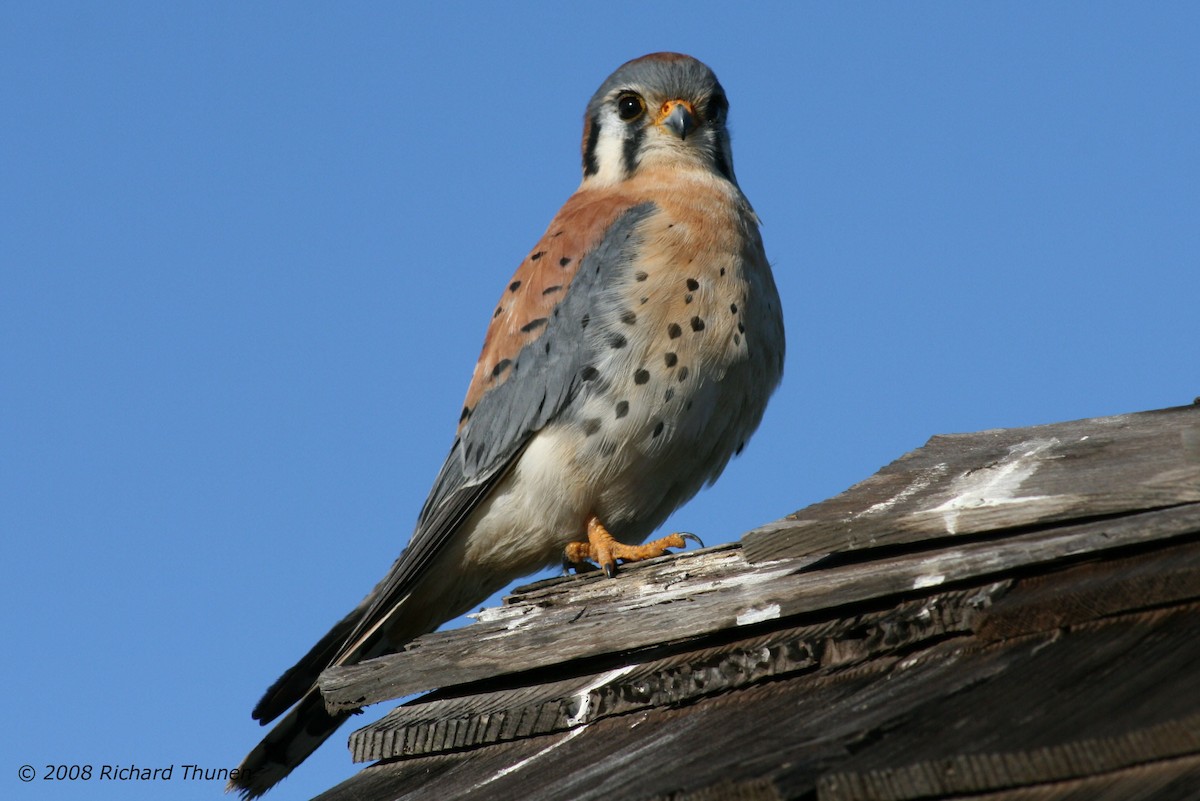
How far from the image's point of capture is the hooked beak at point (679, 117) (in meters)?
5.31

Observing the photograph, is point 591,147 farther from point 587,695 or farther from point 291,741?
point 587,695

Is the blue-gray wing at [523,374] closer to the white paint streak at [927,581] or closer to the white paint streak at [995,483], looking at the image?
the white paint streak at [995,483]

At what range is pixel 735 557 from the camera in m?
2.90

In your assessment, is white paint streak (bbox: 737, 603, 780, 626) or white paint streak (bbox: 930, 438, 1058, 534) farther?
white paint streak (bbox: 737, 603, 780, 626)

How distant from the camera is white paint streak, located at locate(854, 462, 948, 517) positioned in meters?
2.46

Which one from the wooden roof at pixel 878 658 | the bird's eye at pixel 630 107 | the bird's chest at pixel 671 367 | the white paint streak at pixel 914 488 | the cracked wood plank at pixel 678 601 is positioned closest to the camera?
the wooden roof at pixel 878 658

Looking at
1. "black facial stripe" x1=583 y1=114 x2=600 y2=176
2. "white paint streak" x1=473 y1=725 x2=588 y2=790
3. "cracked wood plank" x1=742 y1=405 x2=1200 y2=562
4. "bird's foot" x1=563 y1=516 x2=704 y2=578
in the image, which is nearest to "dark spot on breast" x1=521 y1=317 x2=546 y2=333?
"bird's foot" x1=563 y1=516 x2=704 y2=578

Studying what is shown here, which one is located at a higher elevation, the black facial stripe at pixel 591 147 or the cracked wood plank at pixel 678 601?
the black facial stripe at pixel 591 147

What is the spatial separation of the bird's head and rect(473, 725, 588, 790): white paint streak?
9.66 feet

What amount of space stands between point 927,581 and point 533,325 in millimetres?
2571

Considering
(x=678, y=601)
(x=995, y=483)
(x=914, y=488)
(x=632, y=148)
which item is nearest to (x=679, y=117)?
(x=632, y=148)

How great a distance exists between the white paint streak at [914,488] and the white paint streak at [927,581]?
196 mm

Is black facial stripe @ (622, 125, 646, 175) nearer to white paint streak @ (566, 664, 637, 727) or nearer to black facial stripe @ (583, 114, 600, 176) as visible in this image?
black facial stripe @ (583, 114, 600, 176)

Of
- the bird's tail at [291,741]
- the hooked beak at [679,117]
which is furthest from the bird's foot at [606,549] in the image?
the hooked beak at [679,117]
